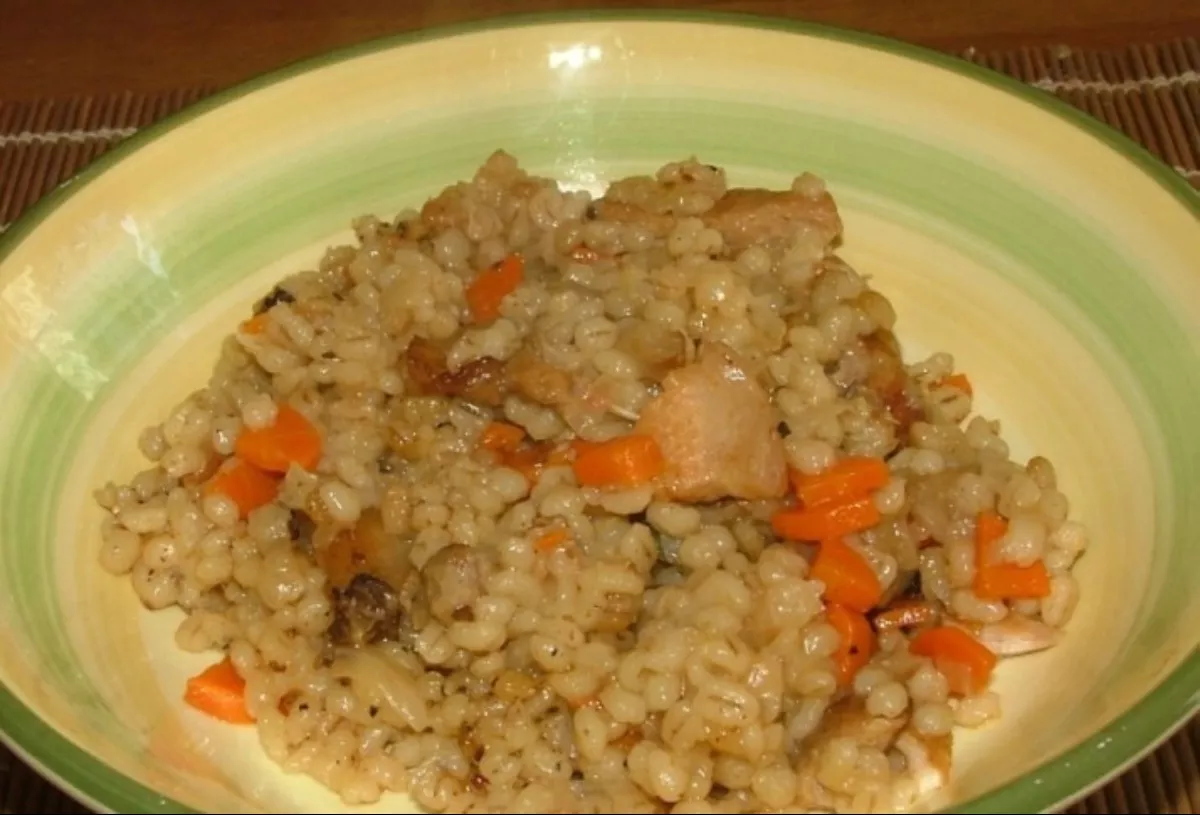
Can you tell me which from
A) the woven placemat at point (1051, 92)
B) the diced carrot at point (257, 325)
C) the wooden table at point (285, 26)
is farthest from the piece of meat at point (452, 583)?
the wooden table at point (285, 26)

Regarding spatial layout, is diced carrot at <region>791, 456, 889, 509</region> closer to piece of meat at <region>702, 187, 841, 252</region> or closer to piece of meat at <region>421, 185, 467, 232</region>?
piece of meat at <region>702, 187, 841, 252</region>

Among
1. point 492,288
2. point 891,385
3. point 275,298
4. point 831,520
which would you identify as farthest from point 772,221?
point 275,298

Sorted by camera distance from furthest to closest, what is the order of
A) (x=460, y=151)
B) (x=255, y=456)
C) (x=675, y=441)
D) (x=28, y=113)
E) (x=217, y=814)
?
1. (x=28, y=113)
2. (x=460, y=151)
3. (x=255, y=456)
4. (x=675, y=441)
5. (x=217, y=814)

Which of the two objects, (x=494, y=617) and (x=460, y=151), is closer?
(x=494, y=617)

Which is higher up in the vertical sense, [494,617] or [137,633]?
[494,617]

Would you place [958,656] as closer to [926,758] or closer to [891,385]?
[926,758]

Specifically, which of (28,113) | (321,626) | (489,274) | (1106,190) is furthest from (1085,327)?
(28,113)

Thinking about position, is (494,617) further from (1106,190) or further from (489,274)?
(1106,190)
